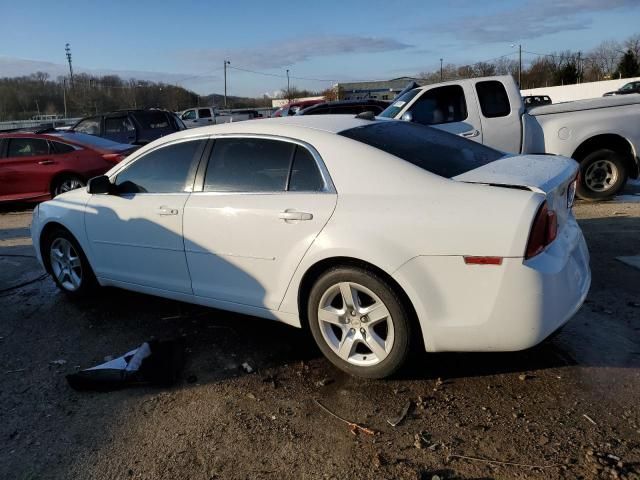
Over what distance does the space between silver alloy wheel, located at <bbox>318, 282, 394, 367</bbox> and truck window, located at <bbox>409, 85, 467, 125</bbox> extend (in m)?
5.67

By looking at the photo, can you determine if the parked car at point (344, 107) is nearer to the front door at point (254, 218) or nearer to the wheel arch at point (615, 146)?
the wheel arch at point (615, 146)

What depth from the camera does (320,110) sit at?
1555cm

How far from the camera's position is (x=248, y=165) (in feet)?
12.5

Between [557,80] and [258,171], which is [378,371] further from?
[557,80]

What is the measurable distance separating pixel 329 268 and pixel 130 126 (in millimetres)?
A: 13742

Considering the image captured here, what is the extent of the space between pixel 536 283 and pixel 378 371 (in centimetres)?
105

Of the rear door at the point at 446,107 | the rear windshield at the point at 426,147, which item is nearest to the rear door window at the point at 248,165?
the rear windshield at the point at 426,147

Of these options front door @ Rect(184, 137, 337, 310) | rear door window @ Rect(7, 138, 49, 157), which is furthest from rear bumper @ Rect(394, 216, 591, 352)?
rear door window @ Rect(7, 138, 49, 157)

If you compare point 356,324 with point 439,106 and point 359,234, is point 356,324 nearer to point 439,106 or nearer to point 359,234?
point 359,234

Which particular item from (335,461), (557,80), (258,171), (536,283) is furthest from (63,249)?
(557,80)

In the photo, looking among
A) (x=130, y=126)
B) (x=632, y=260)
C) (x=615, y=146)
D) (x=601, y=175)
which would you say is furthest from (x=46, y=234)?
(x=130, y=126)

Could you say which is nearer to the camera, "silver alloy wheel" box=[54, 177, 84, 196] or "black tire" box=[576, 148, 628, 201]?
"black tire" box=[576, 148, 628, 201]

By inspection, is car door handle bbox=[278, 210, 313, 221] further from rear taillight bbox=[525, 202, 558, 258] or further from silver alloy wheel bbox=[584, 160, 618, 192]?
silver alloy wheel bbox=[584, 160, 618, 192]

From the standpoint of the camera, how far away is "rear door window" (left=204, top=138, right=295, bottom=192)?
142 inches
